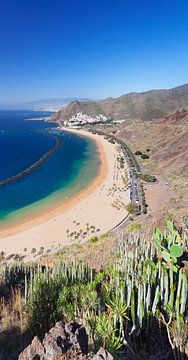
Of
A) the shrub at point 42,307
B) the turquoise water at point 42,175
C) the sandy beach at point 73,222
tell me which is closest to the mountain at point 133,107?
the turquoise water at point 42,175

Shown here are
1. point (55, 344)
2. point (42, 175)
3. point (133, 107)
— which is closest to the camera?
point (55, 344)

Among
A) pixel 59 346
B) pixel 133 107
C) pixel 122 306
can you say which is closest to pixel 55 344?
pixel 59 346

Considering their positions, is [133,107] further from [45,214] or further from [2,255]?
[2,255]

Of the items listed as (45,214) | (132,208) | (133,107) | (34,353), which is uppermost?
(133,107)

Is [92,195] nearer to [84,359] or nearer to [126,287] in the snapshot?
[126,287]

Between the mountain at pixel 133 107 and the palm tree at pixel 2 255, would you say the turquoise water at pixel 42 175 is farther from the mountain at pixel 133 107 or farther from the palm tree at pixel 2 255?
the mountain at pixel 133 107

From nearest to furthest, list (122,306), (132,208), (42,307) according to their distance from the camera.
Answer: (122,306), (42,307), (132,208)
